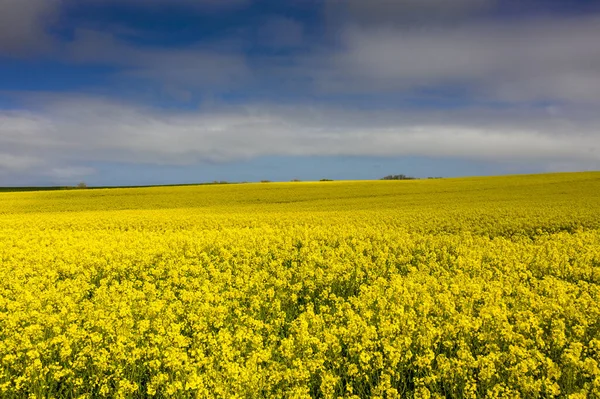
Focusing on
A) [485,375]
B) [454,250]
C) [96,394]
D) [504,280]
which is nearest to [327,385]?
[485,375]

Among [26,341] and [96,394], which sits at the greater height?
[26,341]

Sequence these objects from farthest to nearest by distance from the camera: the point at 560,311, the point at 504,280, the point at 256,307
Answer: the point at 504,280
the point at 256,307
the point at 560,311

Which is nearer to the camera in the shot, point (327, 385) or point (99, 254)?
point (327, 385)

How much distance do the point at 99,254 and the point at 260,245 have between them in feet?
17.8

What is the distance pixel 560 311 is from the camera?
24.0ft

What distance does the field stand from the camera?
5441 mm

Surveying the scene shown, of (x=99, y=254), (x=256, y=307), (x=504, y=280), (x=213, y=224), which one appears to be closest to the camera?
(x=256, y=307)

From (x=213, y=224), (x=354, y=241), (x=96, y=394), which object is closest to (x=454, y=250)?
(x=354, y=241)

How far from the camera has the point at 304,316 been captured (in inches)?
296

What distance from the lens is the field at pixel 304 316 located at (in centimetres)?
544

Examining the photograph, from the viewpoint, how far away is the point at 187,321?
7598 millimetres

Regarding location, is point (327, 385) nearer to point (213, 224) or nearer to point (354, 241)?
point (354, 241)

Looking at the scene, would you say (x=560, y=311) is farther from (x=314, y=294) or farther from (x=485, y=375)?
(x=314, y=294)

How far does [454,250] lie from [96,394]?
465 inches
